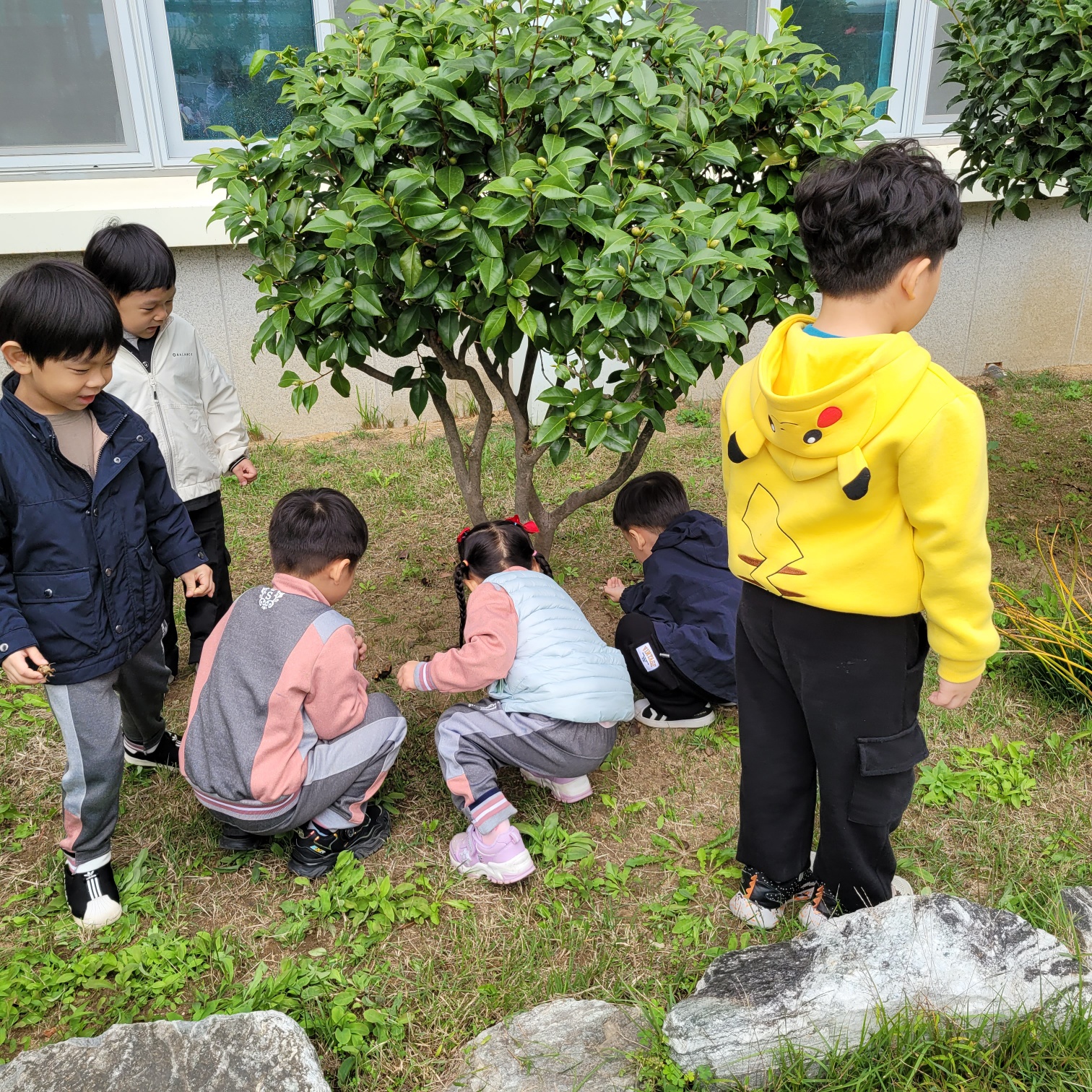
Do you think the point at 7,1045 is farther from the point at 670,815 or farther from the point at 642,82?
the point at 642,82

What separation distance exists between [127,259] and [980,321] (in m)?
5.86

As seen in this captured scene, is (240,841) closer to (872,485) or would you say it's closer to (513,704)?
(513,704)

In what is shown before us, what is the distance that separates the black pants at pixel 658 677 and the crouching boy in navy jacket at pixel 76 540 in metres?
1.41

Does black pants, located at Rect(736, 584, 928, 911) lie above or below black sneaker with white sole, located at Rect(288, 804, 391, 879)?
above

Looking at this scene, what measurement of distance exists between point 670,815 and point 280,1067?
128cm

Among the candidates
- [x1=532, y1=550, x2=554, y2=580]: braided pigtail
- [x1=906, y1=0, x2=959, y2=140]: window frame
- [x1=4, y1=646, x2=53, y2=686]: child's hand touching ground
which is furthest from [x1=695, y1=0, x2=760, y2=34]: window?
[x1=4, y1=646, x2=53, y2=686]: child's hand touching ground

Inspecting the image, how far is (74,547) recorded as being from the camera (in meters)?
2.33

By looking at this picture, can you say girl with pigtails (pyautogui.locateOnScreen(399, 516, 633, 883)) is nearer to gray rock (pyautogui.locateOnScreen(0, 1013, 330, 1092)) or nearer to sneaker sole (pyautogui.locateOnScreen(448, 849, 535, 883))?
sneaker sole (pyautogui.locateOnScreen(448, 849, 535, 883))

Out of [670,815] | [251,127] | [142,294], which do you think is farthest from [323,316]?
[251,127]

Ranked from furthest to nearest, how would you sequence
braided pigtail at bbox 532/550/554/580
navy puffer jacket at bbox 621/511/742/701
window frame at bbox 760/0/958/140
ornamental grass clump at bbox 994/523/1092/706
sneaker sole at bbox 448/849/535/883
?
window frame at bbox 760/0/958/140 < ornamental grass clump at bbox 994/523/1092/706 < navy puffer jacket at bbox 621/511/742/701 < braided pigtail at bbox 532/550/554/580 < sneaker sole at bbox 448/849/535/883

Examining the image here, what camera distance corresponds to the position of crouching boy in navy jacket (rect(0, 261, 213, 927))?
222cm

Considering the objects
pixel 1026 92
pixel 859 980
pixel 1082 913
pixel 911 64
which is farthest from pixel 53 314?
pixel 911 64

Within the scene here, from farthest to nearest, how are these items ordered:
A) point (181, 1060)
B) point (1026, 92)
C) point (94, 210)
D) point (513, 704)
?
point (94, 210)
point (1026, 92)
point (513, 704)
point (181, 1060)

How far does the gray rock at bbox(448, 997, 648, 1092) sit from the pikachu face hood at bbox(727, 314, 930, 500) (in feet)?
3.90
